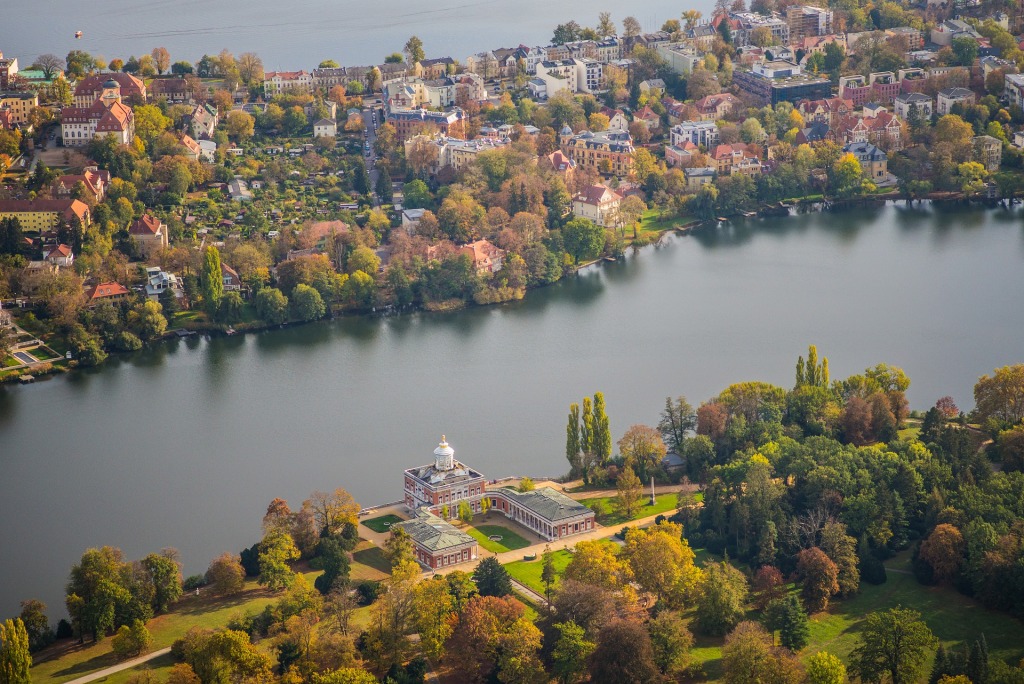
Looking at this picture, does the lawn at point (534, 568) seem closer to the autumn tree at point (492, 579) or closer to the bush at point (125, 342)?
the autumn tree at point (492, 579)

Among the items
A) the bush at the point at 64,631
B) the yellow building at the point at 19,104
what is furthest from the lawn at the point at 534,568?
the yellow building at the point at 19,104

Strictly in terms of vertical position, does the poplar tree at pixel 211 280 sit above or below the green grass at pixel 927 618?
above

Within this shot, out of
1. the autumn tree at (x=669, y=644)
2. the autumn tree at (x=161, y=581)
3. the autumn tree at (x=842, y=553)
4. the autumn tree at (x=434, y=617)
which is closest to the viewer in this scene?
the autumn tree at (x=669, y=644)

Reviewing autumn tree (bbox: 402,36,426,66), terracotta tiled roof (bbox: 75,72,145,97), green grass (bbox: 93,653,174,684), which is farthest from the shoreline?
autumn tree (bbox: 402,36,426,66)

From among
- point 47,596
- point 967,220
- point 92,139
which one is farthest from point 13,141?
point 967,220

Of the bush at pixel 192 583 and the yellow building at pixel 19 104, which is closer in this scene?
the bush at pixel 192 583

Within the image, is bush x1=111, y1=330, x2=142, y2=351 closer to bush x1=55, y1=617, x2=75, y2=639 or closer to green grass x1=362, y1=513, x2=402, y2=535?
green grass x1=362, y1=513, x2=402, y2=535

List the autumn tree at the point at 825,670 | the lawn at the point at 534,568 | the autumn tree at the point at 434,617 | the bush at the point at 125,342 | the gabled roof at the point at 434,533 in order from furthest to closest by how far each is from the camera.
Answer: the bush at the point at 125,342 → the gabled roof at the point at 434,533 → the lawn at the point at 534,568 → the autumn tree at the point at 434,617 → the autumn tree at the point at 825,670
